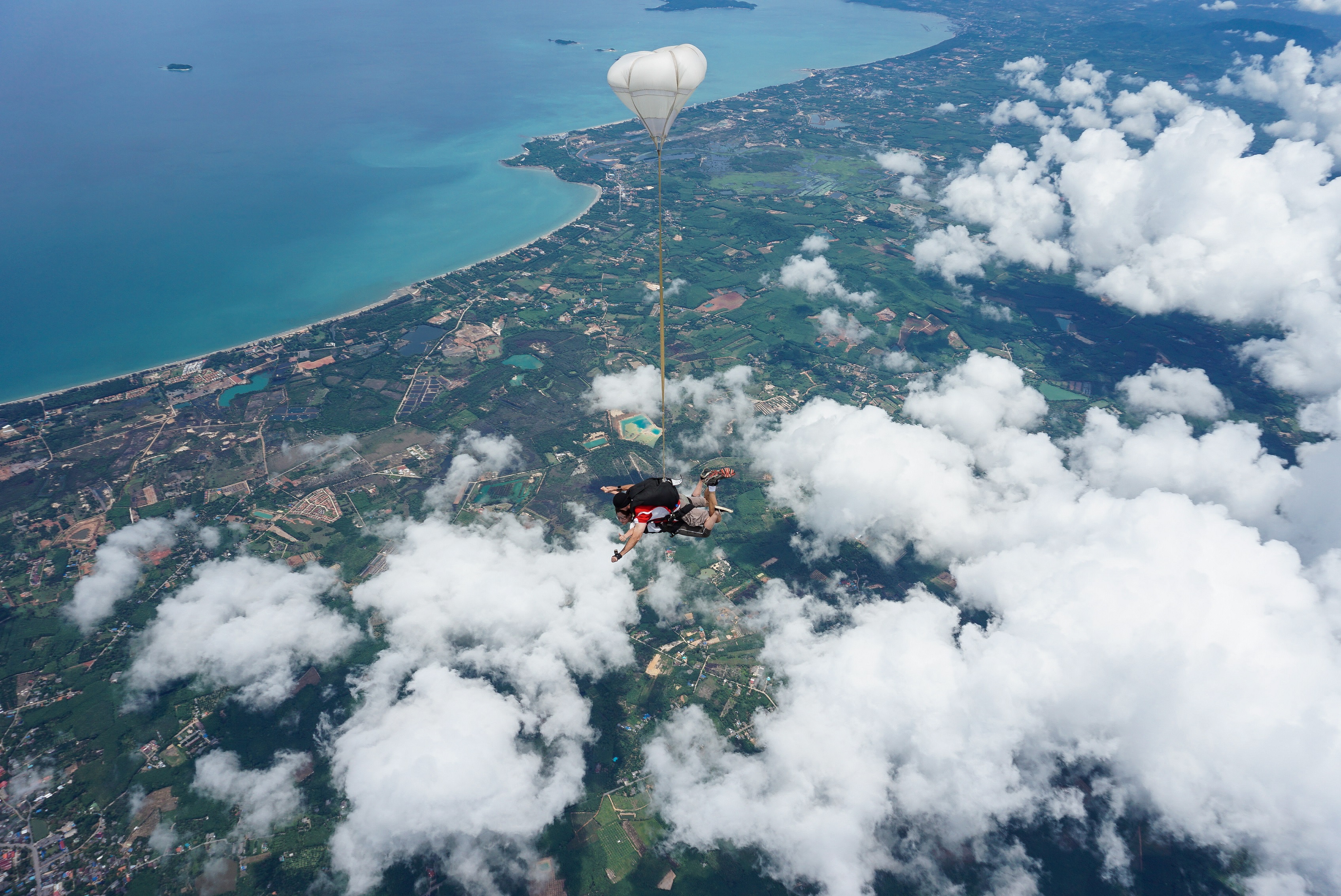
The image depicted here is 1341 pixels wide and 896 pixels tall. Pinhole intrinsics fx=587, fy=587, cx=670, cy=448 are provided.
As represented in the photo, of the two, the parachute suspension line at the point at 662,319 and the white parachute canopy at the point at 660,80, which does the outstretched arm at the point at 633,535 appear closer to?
the parachute suspension line at the point at 662,319

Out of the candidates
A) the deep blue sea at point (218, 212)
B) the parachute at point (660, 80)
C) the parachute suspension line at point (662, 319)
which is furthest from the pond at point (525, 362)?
the parachute at point (660, 80)

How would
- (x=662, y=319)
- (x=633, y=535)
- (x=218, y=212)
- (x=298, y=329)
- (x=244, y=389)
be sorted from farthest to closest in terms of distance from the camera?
(x=218, y=212), (x=298, y=329), (x=244, y=389), (x=662, y=319), (x=633, y=535)

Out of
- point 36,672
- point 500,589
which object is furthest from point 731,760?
point 36,672

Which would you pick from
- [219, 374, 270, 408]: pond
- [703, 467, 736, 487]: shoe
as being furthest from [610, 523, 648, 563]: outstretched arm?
[219, 374, 270, 408]: pond

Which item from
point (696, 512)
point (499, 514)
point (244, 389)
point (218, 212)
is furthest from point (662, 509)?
point (218, 212)

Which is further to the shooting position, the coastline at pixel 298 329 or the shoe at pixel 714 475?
the coastline at pixel 298 329

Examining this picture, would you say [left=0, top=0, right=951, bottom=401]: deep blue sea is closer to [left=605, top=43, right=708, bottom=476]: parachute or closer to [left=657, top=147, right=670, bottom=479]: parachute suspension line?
[left=657, top=147, right=670, bottom=479]: parachute suspension line

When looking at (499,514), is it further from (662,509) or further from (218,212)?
(218,212)

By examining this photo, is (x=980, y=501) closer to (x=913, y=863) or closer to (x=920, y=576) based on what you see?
(x=920, y=576)
